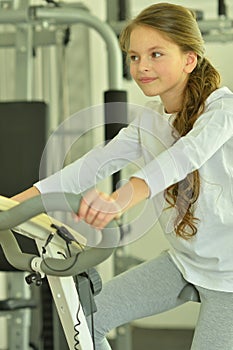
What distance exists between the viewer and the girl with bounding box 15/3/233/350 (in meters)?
1.48

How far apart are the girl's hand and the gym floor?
2636mm

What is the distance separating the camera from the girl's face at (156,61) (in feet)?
4.83

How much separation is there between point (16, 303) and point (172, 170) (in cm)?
153

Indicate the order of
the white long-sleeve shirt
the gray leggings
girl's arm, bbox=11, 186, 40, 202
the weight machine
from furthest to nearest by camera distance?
the weight machine
the gray leggings
girl's arm, bbox=11, 186, 40, 202
the white long-sleeve shirt

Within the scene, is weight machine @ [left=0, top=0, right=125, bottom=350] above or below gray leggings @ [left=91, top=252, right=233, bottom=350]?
above

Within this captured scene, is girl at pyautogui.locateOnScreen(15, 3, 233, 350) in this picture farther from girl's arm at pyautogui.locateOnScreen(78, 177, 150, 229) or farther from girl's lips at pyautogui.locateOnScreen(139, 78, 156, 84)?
girl's arm at pyautogui.locateOnScreen(78, 177, 150, 229)

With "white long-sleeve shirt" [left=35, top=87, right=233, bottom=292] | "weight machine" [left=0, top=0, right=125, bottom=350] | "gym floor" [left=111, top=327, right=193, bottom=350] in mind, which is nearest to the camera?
"white long-sleeve shirt" [left=35, top=87, right=233, bottom=292]

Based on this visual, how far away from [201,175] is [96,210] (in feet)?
1.54

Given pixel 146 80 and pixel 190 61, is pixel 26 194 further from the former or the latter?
pixel 190 61

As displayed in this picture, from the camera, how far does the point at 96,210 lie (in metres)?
1.10

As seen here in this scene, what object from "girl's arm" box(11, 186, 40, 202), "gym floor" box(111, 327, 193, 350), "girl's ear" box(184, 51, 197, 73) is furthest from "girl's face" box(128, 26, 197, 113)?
"gym floor" box(111, 327, 193, 350)

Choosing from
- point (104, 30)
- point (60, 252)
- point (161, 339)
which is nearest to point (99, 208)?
point (60, 252)

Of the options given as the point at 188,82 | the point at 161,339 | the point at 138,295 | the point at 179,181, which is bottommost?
the point at 161,339

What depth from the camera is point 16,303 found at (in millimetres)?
2635
